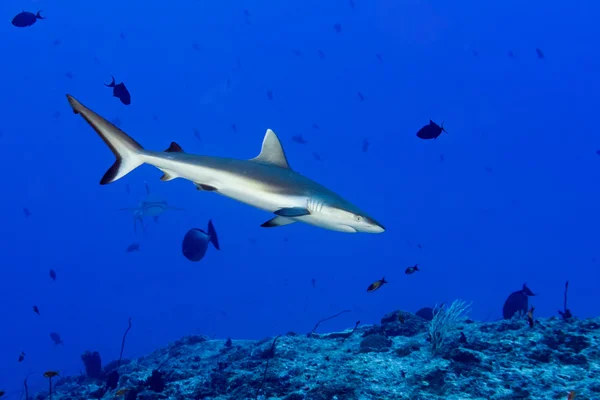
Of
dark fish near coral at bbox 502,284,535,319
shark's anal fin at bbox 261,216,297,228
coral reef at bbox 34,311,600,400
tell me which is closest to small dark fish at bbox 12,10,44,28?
coral reef at bbox 34,311,600,400

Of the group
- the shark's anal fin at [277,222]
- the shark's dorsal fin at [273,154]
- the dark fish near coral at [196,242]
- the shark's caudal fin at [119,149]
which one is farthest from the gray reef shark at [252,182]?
the dark fish near coral at [196,242]

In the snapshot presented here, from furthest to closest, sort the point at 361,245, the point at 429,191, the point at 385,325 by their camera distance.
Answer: the point at 429,191 < the point at 361,245 < the point at 385,325

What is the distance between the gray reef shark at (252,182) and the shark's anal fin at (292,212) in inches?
Answer: 0.5

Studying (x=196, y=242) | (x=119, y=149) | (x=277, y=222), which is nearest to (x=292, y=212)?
(x=277, y=222)

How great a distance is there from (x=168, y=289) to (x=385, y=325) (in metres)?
96.7

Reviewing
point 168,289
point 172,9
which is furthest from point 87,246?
point 172,9

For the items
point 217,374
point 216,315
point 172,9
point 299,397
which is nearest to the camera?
point 299,397

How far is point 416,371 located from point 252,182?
3.95m

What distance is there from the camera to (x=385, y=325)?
30.6 ft

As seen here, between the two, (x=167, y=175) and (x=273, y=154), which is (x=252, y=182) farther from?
(x=167, y=175)

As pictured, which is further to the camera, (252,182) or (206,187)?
(206,187)

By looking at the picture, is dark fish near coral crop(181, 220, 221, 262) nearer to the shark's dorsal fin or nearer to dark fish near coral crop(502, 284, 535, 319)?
the shark's dorsal fin

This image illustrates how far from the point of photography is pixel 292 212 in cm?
457

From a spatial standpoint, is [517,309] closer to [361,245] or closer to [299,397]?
[299,397]
